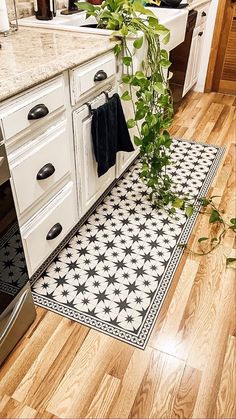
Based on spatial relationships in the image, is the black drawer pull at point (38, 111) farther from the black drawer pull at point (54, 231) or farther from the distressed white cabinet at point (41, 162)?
the black drawer pull at point (54, 231)

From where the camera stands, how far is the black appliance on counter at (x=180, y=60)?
111 inches

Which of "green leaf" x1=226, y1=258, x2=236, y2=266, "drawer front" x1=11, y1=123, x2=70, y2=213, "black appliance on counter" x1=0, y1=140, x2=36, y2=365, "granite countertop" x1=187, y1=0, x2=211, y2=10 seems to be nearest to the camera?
"black appliance on counter" x1=0, y1=140, x2=36, y2=365

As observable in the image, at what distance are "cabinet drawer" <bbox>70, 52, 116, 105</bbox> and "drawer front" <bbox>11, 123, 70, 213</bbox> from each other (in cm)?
16

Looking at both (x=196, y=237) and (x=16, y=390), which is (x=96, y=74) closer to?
(x=196, y=237)

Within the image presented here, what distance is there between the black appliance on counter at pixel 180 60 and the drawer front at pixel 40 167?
6.19 feet

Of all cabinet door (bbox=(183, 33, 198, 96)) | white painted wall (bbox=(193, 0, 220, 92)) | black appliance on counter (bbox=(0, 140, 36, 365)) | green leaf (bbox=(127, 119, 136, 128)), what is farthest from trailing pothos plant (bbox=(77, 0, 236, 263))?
white painted wall (bbox=(193, 0, 220, 92))

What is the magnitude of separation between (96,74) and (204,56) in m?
2.62

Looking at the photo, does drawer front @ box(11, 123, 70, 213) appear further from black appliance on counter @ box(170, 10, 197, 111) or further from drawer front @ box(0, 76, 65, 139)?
black appliance on counter @ box(170, 10, 197, 111)

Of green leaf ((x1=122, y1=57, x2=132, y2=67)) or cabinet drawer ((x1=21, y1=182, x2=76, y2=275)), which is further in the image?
green leaf ((x1=122, y1=57, x2=132, y2=67))

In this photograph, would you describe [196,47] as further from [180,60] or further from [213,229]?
[213,229]

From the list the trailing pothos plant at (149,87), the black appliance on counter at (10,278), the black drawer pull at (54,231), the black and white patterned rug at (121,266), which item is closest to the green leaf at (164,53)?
the trailing pothos plant at (149,87)

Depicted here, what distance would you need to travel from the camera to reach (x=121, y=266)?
1.61 meters

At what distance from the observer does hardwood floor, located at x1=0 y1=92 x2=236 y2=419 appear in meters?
1.11

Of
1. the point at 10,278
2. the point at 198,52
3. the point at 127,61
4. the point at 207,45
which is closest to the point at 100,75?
the point at 127,61
